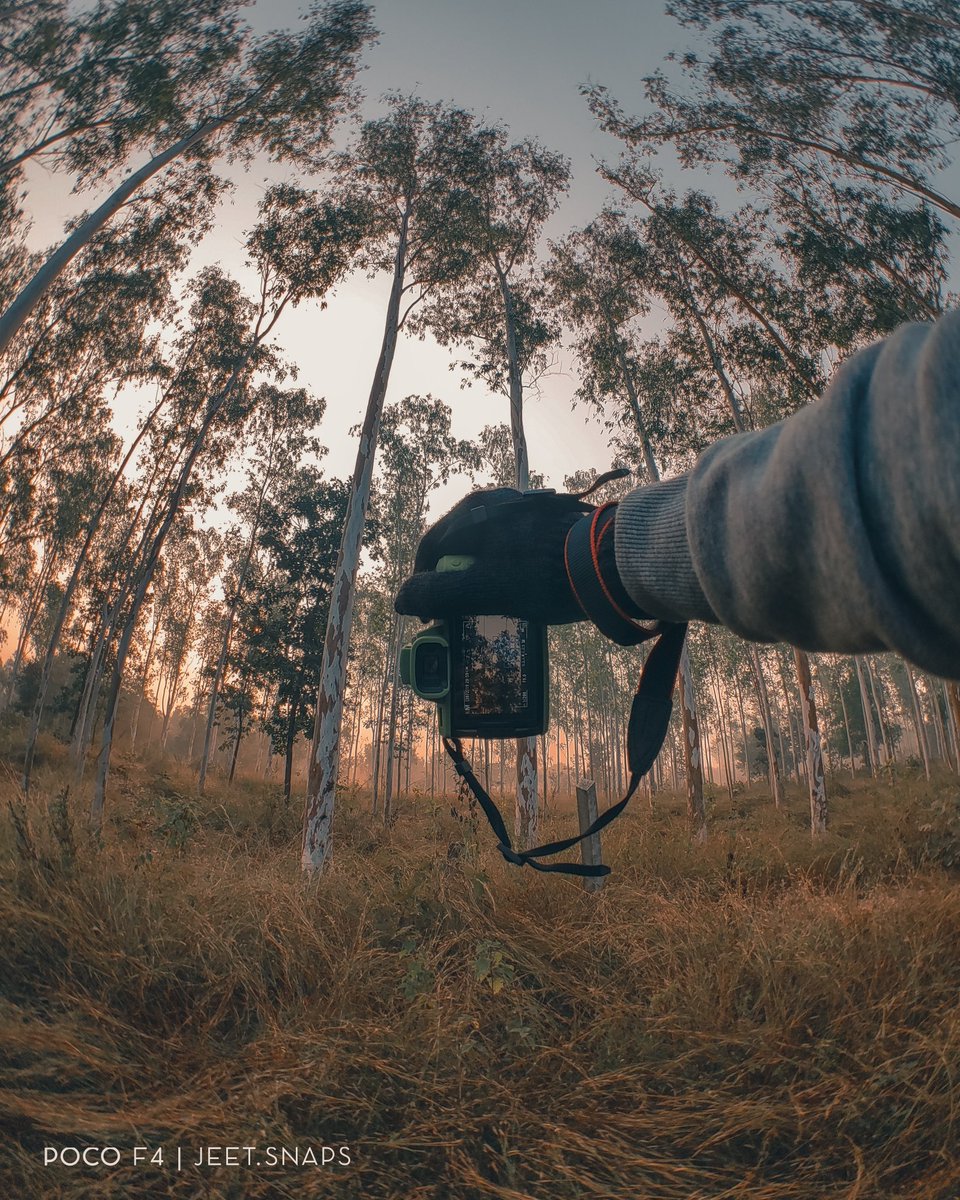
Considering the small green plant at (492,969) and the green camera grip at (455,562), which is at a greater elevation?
the green camera grip at (455,562)

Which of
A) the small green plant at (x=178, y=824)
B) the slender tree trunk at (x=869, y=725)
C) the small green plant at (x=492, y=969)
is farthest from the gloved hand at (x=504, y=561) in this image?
the slender tree trunk at (x=869, y=725)

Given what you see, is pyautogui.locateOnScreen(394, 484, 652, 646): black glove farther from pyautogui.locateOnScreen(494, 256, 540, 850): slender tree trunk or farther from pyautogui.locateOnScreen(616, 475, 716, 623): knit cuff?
pyautogui.locateOnScreen(494, 256, 540, 850): slender tree trunk

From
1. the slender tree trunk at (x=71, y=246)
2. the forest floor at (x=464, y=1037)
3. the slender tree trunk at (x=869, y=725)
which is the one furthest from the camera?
the slender tree trunk at (x=869, y=725)

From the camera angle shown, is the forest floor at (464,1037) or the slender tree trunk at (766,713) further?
the slender tree trunk at (766,713)

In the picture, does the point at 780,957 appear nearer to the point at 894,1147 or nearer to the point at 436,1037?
the point at 894,1147

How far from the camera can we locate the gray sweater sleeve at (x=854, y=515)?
1.79 ft

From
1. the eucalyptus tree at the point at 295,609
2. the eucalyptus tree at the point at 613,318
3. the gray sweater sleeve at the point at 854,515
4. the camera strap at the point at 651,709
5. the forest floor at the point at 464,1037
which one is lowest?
the forest floor at the point at 464,1037

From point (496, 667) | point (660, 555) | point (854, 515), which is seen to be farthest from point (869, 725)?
point (854, 515)

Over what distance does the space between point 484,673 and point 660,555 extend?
62 centimetres

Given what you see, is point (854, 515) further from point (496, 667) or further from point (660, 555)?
point (496, 667)

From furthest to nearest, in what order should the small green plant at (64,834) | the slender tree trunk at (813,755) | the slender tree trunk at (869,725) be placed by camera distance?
the slender tree trunk at (869,725) < the slender tree trunk at (813,755) < the small green plant at (64,834)

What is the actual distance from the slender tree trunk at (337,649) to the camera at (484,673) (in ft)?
22.4

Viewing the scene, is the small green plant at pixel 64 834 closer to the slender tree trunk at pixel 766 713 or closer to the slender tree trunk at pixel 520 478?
the slender tree trunk at pixel 520 478

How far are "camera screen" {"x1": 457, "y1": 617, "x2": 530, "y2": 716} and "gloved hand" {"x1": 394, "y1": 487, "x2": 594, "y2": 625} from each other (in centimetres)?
13
